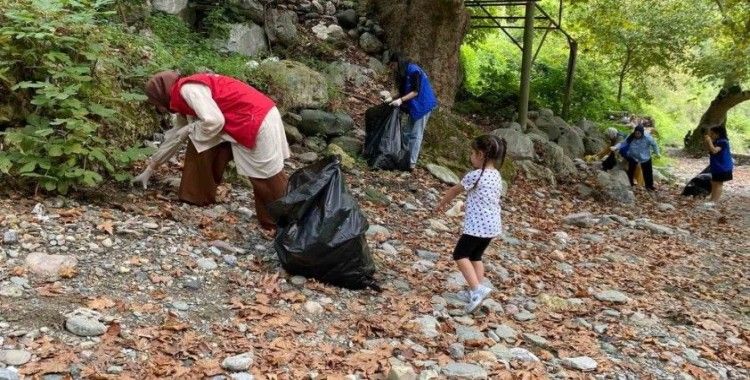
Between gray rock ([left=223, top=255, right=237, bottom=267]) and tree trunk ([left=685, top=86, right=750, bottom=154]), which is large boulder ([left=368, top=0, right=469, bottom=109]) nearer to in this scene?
gray rock ([left=223, top=255, right=237, bottom=267])

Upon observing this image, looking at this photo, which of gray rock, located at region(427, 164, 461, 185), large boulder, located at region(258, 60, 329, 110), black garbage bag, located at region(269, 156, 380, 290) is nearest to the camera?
black garbage bag, located at region(269, 156, 380, 290)

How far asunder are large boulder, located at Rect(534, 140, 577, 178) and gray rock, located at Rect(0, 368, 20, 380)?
366 inches

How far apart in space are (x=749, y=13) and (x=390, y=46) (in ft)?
35.4

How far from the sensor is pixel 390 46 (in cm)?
1058

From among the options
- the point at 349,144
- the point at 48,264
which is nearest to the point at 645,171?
the point at 349,144

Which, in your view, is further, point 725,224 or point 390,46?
point 390,46

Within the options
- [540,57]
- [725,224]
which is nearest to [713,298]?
[725,224]

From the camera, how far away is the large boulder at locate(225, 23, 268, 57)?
323 inches

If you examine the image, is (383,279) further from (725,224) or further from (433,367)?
(725,224)

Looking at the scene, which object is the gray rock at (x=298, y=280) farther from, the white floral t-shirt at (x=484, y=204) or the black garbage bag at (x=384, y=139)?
the black garbage bag at (x=384, y=139)

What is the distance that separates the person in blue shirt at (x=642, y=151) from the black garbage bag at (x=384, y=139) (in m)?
5.27

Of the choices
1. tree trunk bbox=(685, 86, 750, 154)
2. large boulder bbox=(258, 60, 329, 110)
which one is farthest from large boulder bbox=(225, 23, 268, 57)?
tree trunk bbox=(685, 86, 750, 154)

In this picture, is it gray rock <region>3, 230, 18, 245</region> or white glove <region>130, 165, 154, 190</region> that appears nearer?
gray rock <region>3, 230, 18, 245</region>

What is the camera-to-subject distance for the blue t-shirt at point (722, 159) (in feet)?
33.0
